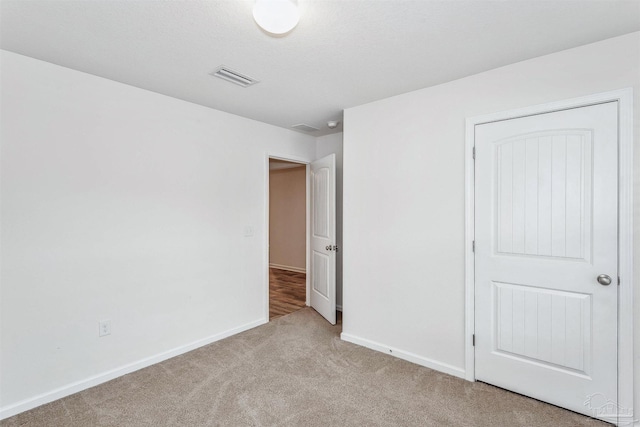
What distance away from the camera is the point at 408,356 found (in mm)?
2832

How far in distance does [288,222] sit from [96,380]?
4960 millimetres

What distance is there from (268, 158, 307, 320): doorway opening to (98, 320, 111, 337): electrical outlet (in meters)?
3.58

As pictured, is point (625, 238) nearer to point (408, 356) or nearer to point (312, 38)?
point (408, 356)

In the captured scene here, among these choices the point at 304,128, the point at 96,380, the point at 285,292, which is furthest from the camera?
the point at 285,292

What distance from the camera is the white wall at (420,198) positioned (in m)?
2.24

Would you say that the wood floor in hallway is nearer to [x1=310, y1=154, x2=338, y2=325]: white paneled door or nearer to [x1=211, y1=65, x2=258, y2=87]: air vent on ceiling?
[x1=310, y1=154, x2=338, y2=325]: white paneled door

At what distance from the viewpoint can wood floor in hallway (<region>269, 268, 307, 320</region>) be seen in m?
4.34

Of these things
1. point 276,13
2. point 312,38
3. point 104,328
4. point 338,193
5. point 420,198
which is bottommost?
point 104,328

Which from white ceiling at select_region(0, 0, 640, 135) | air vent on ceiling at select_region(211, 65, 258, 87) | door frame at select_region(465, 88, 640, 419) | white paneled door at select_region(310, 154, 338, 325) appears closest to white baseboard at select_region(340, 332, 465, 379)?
white paneled door at select_region(310, 154, 338, 325)

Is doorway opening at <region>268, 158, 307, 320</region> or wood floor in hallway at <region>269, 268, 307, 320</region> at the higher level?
doorway opening at <region>268, 158, 307, 320</region>

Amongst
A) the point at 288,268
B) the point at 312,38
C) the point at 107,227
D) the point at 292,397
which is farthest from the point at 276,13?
the point at 288,268

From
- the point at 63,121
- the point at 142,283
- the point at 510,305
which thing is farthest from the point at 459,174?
the point at 63,121

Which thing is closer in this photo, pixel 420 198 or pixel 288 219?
pixel 420 198

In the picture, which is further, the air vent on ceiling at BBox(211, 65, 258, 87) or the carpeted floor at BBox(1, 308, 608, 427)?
the air vent on ceiling at BBox(211, 65, 258, 87)
